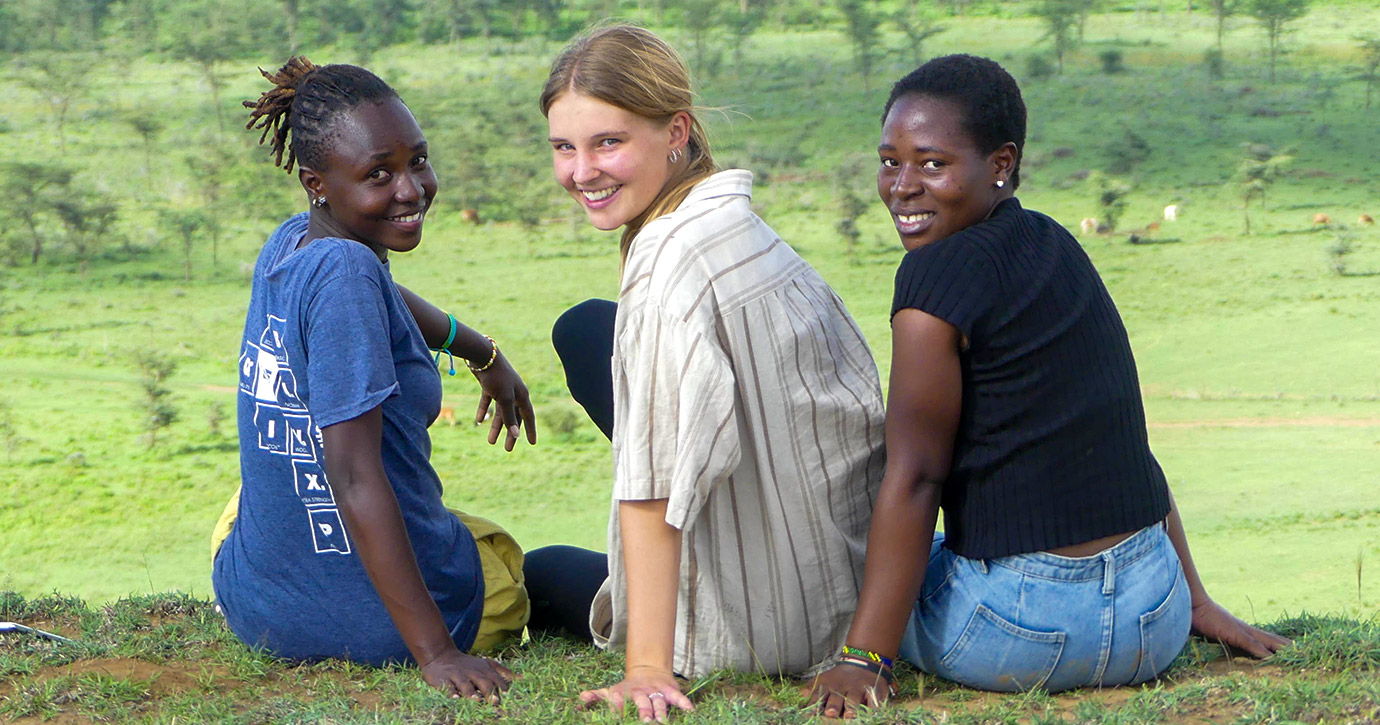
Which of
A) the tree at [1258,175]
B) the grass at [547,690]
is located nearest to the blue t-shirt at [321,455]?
the grass at [547,690]

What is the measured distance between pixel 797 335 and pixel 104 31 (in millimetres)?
27649

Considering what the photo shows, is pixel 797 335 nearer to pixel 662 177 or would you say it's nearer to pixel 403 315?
pixel 662 177

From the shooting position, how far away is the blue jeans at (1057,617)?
2016 mm

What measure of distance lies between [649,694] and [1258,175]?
21893 millimetres

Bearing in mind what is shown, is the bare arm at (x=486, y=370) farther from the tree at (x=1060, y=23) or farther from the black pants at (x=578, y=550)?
the tree at (x=1060, y=23)

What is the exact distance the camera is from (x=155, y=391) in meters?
16.9

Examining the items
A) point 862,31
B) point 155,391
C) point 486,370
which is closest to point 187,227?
point 155,391

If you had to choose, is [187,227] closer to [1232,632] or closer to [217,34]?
[217,34]

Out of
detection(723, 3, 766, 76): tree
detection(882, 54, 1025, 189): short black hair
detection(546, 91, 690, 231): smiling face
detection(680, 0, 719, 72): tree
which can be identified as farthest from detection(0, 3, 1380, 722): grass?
detection(882, 54, 1025, 189): short black hair

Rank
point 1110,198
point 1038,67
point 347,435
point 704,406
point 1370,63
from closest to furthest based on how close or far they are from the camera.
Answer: point 704,406 → point 347,435 → point 1110,198 → point 1370,63 → point 1038,67

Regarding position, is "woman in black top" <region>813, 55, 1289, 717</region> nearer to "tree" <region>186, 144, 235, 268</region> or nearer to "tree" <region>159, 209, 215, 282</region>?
"tree" <region>159, 209, 215, 282</region>

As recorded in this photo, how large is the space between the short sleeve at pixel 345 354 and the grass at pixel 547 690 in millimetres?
487

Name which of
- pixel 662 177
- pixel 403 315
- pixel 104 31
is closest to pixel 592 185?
pixel 662 177

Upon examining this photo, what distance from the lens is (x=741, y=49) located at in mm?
26266
